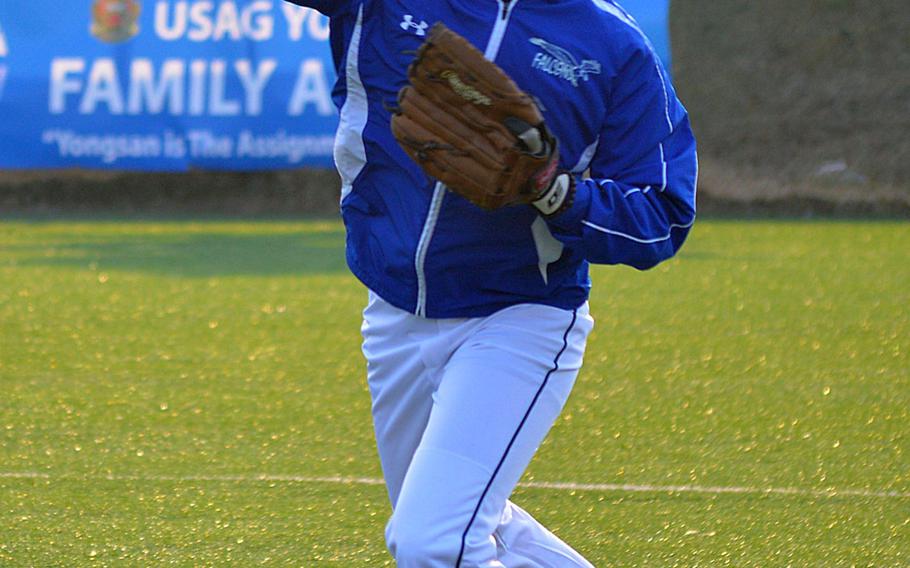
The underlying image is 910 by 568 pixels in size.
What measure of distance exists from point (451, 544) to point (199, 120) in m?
12.1

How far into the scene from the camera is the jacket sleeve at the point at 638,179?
2.76 meters

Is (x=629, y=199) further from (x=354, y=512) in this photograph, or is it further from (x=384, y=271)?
(x=354, y=512)

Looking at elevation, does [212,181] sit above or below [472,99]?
below

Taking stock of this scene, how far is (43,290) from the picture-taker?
899cm

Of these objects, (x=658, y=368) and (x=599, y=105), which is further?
(x=658, y=368)

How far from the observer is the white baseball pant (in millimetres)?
2574

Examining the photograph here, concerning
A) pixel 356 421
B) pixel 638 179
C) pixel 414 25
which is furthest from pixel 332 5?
pixel 356 421

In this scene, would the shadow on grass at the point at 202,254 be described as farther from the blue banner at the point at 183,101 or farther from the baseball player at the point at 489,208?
the baseball player at the point at 489,208

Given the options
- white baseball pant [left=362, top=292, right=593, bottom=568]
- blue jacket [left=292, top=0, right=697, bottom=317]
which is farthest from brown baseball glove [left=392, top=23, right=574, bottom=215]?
white baseball pant [left=362, top=292, right=593, bottom=568]

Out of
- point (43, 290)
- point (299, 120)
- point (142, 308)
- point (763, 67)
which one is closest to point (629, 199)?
point (142, 308)

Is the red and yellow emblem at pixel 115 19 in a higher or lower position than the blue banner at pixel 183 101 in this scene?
higher

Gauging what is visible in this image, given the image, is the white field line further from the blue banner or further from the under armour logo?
the blue banner

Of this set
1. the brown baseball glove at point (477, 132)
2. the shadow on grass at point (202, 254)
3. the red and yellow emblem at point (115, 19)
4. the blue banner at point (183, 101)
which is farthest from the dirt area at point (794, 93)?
the brown baseball glove at point (477, 132)

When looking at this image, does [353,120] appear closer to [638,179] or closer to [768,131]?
[638,179]
